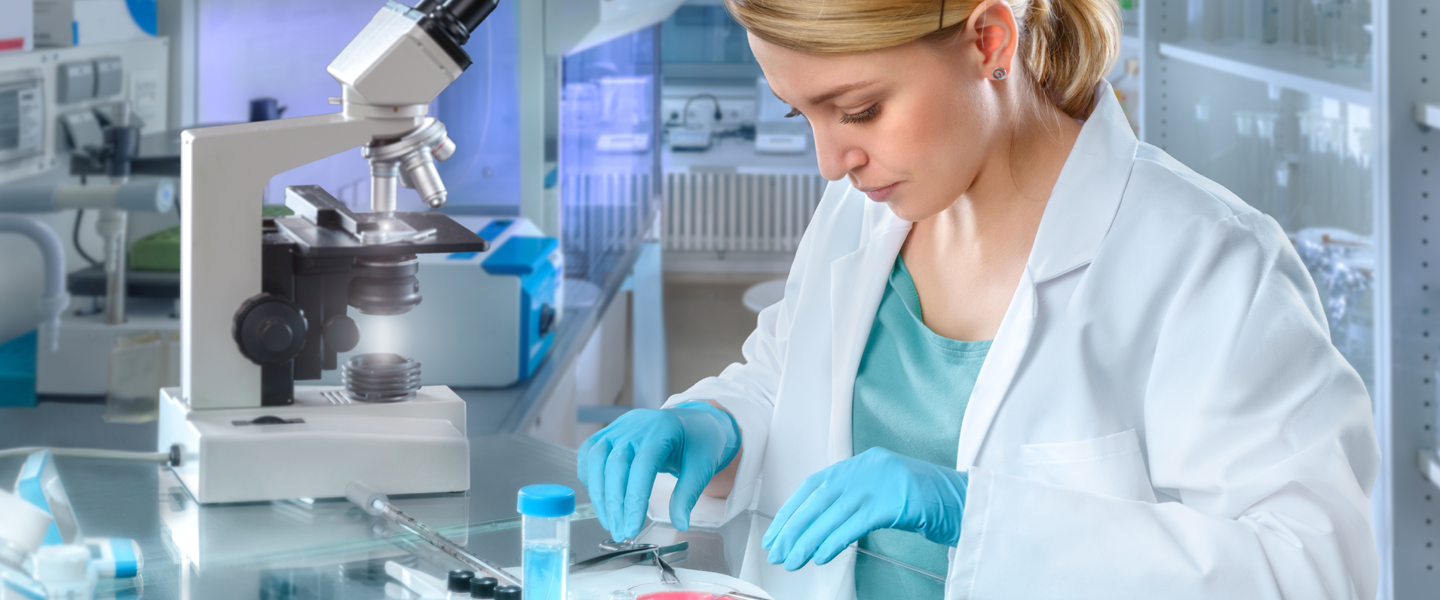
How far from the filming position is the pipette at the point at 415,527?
0.92 metres

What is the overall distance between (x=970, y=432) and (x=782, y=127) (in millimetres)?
4406

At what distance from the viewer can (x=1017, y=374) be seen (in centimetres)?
101

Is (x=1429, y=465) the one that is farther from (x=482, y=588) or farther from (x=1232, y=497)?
(x=482, y=588)

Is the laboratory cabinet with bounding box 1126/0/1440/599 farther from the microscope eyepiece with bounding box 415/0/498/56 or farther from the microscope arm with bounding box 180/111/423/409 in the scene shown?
the microscope arm with bounding box 180/111/423/409

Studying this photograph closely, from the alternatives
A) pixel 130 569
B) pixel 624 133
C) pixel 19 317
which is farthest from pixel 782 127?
pixel 130 569

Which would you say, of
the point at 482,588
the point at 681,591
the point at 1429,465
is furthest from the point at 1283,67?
the point at 482,588

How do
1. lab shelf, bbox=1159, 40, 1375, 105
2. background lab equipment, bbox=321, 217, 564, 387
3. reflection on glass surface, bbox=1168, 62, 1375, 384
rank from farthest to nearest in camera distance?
1. reflection on glass surface, bbox=1168, 62, 1375, 384
2. background lab equipment, bbox=321, 217, 564, 387
3. lab shelf, bbox=1159, 40, 1375, 105

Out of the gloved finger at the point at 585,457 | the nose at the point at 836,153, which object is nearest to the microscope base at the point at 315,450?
the gloved finger at the point at 585,457

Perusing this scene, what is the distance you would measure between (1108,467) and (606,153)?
2589 mm

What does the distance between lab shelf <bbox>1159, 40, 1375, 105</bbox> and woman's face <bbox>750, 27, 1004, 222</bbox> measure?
95cm

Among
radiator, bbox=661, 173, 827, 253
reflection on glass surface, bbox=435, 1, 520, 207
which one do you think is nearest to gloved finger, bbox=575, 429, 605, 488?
reflection on glass surface, bbox=435, 1, 520, 207

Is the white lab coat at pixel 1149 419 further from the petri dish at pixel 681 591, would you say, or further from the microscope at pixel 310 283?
the microscope at pixel 310 283

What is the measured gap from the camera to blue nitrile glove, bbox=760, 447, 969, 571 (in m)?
0.89

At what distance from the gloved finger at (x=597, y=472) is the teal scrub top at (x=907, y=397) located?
0.24m
